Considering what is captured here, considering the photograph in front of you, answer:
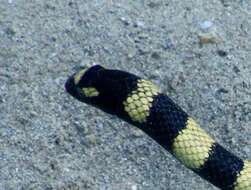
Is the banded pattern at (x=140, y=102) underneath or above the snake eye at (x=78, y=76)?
above

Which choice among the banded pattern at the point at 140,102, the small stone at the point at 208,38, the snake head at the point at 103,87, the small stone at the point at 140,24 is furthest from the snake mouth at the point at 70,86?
the small stone at the point at 208,38

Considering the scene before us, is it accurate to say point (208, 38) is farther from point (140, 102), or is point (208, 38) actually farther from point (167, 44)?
point (140, 102)

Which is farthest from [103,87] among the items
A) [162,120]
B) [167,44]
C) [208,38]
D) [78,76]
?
[208,38]

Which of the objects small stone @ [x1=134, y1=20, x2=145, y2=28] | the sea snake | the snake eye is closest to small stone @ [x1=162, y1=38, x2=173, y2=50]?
small stone @ [x1=134, y1=20, x2=145, y2=28]

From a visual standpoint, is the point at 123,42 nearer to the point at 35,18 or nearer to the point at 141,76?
the point at 141,76

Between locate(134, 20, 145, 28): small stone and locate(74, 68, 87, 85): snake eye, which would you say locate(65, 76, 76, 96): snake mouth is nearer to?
locate(74, 68, 87, 85): snake eye

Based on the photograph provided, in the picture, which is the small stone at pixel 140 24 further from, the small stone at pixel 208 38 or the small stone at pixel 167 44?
the small stone at pixel 208 38

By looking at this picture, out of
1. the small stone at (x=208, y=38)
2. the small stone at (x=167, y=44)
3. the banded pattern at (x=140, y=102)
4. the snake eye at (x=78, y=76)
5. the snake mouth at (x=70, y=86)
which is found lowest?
the snake mouth at (x=70, y=86)

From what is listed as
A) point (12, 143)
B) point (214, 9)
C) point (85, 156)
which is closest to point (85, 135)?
point (85, 156)
